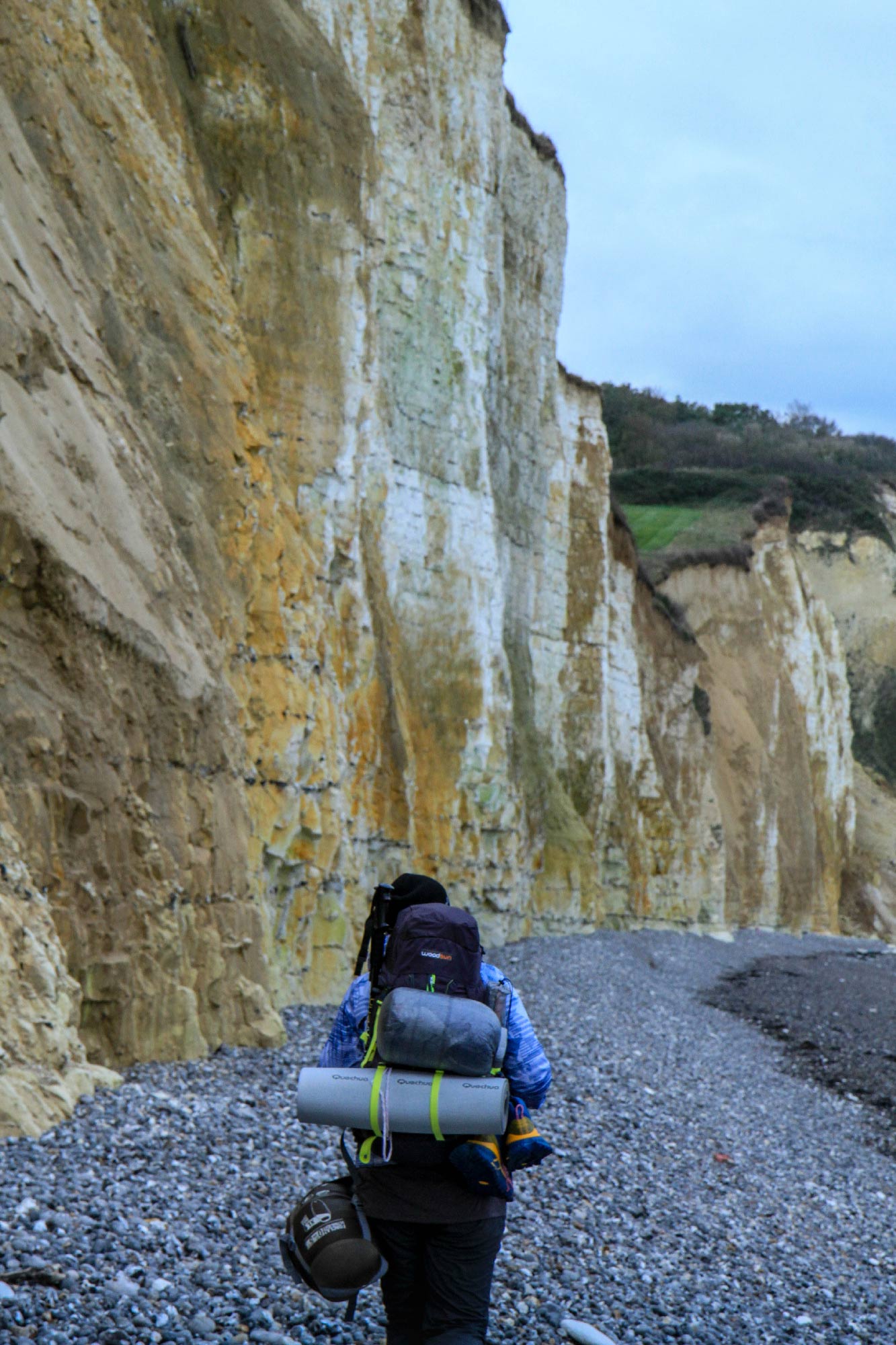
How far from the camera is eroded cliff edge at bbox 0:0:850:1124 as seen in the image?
29.1 ft

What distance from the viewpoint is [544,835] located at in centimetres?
2680

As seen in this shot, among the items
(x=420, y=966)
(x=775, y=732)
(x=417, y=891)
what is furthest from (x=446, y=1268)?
(x=775, y=732)

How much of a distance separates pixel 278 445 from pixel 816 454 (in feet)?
247

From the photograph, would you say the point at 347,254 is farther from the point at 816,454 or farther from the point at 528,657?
the point at 816,454

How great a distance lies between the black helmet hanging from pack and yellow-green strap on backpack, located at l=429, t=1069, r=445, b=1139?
39cm

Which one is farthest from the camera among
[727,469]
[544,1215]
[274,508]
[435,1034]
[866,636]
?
[727,469]

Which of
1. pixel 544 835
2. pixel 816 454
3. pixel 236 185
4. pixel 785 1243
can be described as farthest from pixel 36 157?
pixel 816 454

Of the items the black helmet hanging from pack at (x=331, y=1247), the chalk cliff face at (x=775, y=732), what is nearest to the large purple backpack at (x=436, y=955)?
the black helmet hanging from pack at (x=331, y=1247)

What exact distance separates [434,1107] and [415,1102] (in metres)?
0.06

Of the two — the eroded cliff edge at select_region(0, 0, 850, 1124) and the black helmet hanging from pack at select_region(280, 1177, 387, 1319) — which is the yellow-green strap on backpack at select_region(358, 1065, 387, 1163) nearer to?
the black helmet hanging from pack at select_region(280, 1177, 387, 1319)

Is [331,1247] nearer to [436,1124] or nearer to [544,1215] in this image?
[436,1124]

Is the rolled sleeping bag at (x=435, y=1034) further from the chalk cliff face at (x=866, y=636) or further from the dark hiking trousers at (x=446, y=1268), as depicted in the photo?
the chalk cliff face at (x=866, y=636)

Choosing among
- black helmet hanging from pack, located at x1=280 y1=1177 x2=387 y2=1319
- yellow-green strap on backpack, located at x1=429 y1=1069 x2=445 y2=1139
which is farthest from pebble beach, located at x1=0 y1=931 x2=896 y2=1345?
yellow-green strap on backpack, located at x1=429 y1=1069 x2=445 y2=1139

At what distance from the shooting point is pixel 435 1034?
3879mm
